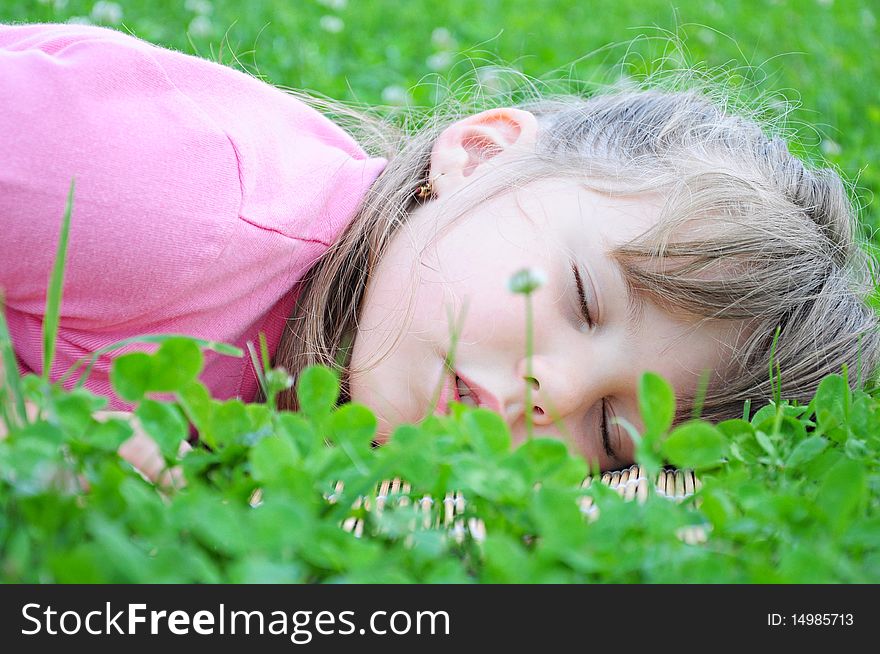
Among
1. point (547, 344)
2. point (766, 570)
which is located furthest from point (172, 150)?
point (766, 570)

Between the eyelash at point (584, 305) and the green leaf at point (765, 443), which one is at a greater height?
the eyelash at point (584, 305)

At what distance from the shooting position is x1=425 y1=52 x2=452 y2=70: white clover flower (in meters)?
3.20

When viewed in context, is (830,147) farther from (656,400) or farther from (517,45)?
(656,400)

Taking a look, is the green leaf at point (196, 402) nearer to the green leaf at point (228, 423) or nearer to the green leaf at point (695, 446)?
the green leaf at point (228, 423)

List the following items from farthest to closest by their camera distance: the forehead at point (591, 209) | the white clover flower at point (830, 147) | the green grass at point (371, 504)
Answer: the white clover flower at point (830, 147)
the forehead at point (591, 209)
the green grass at point (371, 504)

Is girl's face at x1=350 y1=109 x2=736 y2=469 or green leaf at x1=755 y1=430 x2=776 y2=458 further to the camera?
girl's face at x1=350 y1=109 x2=736 y2=469

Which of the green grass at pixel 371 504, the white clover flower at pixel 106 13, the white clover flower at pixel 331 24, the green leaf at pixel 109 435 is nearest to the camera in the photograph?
the green grass at pixel 371 504

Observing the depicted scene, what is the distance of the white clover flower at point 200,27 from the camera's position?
3119 millimetres

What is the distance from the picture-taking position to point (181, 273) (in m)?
1.54

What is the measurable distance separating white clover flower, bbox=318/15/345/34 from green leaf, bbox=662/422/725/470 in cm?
286

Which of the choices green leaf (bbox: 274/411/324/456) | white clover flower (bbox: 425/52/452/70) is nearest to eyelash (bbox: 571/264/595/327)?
green leaf (bbox: 274/411/324/456)

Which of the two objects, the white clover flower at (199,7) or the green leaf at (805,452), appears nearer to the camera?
the green leaf at (805,452)

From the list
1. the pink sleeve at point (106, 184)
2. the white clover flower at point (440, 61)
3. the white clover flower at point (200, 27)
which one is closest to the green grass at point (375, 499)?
the pink sleeve at point (106, 184)

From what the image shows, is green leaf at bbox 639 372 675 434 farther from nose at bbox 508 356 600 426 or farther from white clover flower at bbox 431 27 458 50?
white clover flower at bbox 431 27 458 50
